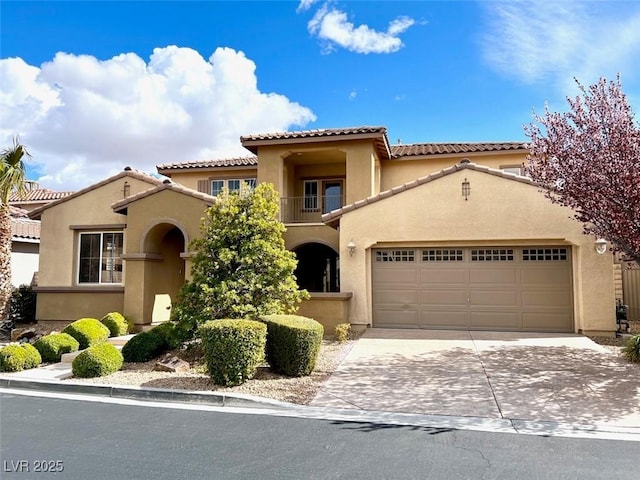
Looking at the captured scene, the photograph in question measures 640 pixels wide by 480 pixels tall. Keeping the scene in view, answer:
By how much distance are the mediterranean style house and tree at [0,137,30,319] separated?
1696 millimetres

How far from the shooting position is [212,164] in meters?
20.5

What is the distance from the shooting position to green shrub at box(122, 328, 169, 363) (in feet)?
32.5

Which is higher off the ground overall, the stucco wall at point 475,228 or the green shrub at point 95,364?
the stucco wall at point 475,228

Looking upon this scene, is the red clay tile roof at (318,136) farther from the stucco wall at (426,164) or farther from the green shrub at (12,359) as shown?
the green shrub at (12,359)

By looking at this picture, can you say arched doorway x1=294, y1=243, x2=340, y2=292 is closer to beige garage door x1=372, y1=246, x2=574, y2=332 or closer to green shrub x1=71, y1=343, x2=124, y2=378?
beige garage door x1=372, y1=246, x2=574, y2=332

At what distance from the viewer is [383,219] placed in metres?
13.8

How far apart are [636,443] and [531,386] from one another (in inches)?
92.9

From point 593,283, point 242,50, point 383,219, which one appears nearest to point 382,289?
point 383,219

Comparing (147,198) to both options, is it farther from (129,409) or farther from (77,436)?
(77,436)

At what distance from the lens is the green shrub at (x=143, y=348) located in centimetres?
991

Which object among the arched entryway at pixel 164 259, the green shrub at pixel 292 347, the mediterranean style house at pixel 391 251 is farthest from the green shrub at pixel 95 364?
the arched entryway at pixel 164 259

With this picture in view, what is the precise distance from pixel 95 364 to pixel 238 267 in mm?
3609

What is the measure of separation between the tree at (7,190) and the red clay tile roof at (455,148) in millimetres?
14460

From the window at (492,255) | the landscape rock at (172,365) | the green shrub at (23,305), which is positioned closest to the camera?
the landscape rock at (172,365)
